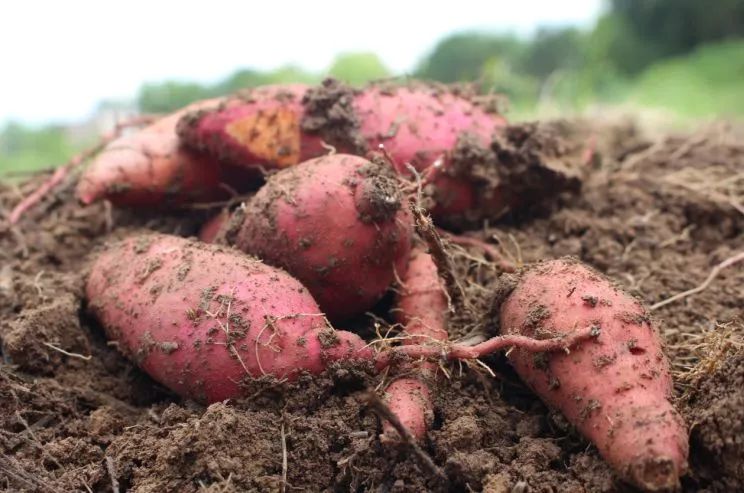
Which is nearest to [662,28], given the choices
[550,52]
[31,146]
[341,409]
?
[550,52]

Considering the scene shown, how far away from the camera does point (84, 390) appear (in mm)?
1173

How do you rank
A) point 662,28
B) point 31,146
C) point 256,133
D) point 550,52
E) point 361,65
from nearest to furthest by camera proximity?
point 256,133
point 361,65
point 31,146
point 550,52
point 662,28

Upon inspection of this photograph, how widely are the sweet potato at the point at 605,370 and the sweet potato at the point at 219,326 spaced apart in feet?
0.90

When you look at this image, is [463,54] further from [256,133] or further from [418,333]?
[418,333]

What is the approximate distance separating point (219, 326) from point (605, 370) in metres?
0.58

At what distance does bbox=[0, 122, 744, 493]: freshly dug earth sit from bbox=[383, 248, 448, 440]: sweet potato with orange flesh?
0.03 m

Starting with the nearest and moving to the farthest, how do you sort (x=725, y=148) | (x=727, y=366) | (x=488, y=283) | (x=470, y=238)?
(x=727, y=366), (x=488, y=283), (x=470, y=238), (x=725, y=148)

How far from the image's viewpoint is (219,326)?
3.46ft

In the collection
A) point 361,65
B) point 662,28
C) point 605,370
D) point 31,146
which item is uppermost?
point 605,370

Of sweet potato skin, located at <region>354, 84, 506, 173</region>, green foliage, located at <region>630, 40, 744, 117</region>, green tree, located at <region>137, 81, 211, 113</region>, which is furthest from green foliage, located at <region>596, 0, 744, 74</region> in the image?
sweet potato skin, located at <region>354, 84, 506, 173</region>

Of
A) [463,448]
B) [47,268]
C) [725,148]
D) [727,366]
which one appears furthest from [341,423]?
[725,148]

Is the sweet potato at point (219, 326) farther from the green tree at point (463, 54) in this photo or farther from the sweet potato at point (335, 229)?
the green tree at point (463, 54)

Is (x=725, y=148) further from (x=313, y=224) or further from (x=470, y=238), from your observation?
(x=313, y=224)

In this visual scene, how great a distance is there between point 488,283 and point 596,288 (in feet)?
1.08
